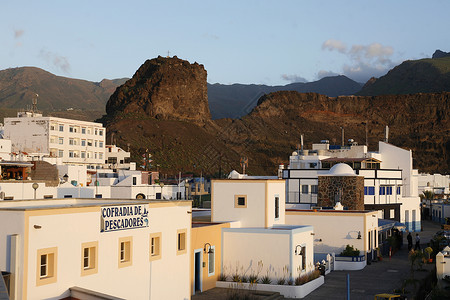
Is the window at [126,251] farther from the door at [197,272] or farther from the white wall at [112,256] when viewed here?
the door at [197,272]

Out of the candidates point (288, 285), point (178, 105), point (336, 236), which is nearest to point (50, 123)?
point (336, 236)

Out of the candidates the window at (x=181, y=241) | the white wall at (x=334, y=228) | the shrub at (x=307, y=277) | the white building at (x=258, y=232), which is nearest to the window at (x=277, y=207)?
the white building at (x=258, y=232)

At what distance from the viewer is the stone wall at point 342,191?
41.8 m

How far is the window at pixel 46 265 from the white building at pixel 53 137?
5725cm

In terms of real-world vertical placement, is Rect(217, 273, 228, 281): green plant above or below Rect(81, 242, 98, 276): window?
below

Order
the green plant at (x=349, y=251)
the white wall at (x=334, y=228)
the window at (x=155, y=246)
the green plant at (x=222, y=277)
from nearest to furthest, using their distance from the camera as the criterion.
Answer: the window at (x=155, y=246)
the green plant at (x=222, y=277)
the green plant at (x=349, y=251)
the white wall at (x=334, y=228)

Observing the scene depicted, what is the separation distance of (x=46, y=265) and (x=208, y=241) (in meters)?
10.7

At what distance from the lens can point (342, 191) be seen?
139 ft

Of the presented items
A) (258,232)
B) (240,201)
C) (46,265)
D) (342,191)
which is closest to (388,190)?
(342,191)

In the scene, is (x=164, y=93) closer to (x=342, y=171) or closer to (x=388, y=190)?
(x=388, y=190)

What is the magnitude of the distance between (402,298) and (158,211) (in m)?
9.87

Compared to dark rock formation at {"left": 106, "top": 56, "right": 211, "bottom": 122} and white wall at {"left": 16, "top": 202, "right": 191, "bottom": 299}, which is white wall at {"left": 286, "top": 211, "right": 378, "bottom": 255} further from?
dark rock formation at {"left": 106, "top": 56, "right": 211, "bottom": 122}

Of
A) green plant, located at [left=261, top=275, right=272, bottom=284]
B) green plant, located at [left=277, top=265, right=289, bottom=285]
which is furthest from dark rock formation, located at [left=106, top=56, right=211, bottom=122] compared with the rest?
green plant, located at [left=277, top=265, right=289, bottom=285]

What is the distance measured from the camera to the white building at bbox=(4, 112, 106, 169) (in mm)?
74250
